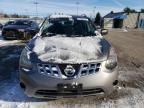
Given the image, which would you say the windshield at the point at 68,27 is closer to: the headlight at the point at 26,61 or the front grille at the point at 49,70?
the headlight at the point at 26,61

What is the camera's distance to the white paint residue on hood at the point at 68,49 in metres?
4.67

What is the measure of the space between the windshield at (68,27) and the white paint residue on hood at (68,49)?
20.4 inches

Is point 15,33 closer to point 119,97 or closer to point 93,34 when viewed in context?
point 93,34

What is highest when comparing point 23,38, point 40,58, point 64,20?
point 64,20

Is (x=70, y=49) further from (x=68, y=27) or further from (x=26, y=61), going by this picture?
(x=68, y=27)

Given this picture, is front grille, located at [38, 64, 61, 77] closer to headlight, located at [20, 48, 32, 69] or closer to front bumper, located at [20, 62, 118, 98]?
front bumper, located at [20, 62, 118, 98]

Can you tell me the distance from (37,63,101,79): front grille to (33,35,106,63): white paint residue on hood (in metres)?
0.09

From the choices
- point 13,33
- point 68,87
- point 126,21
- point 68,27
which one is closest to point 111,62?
point 68,87

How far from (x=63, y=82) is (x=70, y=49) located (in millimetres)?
861

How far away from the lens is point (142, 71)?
24.4 ft

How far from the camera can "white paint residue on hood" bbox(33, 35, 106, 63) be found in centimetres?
467

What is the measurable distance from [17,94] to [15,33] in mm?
10472

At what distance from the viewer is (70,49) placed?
200 inches

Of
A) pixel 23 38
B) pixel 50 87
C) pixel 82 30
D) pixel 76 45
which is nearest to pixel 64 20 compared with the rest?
pixel 82 30
